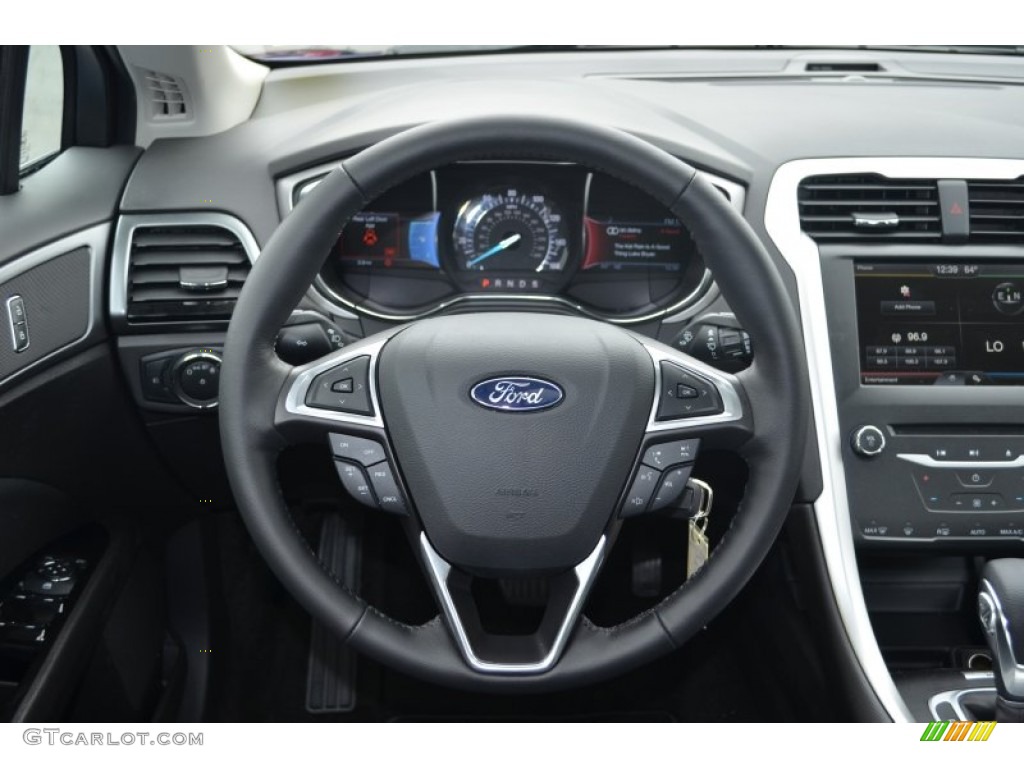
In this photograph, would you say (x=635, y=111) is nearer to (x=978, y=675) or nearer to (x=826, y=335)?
(x=826, y=335)

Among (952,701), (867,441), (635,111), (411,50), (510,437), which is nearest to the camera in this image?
(510,437)

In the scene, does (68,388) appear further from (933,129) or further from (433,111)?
(933,129)

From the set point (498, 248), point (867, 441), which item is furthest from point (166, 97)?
point (867, 441)

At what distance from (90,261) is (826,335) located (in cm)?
111

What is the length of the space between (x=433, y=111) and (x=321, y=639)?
1055 mm

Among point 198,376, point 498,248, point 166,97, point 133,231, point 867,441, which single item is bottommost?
point 867,441

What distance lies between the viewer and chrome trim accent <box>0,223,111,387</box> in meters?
1.59

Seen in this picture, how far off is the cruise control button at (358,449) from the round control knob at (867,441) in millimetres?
767

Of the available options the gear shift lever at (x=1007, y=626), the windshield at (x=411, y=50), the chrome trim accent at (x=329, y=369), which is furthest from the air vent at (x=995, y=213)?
the chrome trim accent at (x=329, y=369)

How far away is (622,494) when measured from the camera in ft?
4.29

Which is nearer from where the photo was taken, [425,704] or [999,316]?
[999,316]

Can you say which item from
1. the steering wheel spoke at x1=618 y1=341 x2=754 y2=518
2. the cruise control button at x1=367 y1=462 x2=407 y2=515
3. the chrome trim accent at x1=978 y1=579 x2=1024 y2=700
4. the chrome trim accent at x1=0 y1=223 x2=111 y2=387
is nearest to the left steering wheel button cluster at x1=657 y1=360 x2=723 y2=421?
the steering wheel spoke at x1=618 y1=341 x2=754 y2=518

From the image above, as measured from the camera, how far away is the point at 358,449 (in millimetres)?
1313
